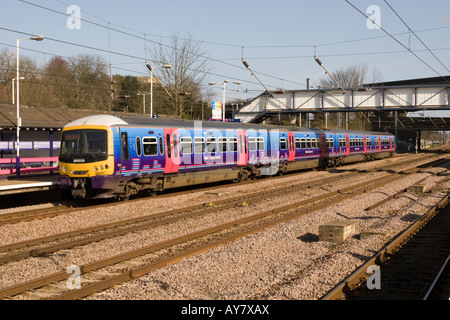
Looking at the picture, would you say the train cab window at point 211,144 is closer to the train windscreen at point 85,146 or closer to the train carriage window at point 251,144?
the train carriage window at point 251,144

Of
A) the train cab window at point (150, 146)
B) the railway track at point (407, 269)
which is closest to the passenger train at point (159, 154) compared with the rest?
the train cab window at point (150, 146)

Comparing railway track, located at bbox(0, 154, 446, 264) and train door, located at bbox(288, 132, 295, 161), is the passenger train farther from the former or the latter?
railway track, located at bbox(0, 154, 446, 264)

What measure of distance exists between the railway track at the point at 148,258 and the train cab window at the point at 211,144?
633 centimetres

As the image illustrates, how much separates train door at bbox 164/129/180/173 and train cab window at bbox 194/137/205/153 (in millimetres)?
1390

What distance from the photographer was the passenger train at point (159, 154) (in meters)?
16.7

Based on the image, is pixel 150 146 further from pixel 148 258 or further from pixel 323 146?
pixel 323 146

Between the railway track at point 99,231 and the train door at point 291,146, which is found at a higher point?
the train door at point 291,146

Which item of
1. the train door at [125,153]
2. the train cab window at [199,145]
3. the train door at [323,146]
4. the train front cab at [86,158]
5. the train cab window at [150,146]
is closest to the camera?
the train front cab at [86,158]

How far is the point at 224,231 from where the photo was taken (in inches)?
512

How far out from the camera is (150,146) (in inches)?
722

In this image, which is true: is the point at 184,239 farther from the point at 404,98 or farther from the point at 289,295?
the point at 404,98

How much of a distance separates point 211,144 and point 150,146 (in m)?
4.31

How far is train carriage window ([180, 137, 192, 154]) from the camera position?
20.1 metres
